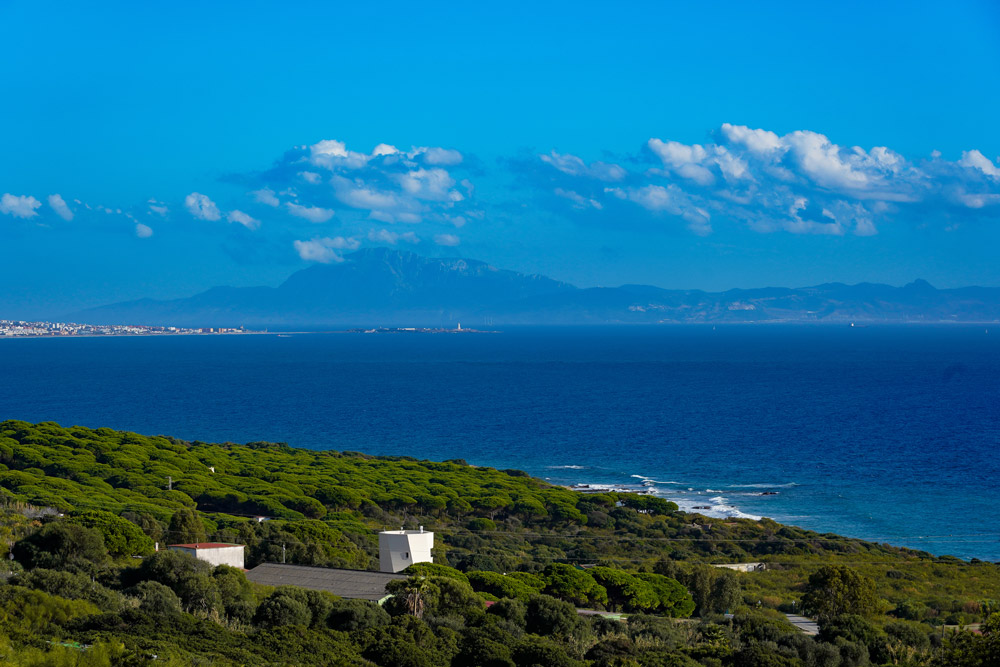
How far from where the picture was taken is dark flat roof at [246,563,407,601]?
1873 cm

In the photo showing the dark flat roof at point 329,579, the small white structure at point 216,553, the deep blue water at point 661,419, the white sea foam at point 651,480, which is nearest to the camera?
the dark flat roof at point 329,579

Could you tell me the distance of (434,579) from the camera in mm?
17766

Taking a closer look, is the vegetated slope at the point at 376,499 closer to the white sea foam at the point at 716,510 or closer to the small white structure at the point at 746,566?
the small white structure at the point at 746,566

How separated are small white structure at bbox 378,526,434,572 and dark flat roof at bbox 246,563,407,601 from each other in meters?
1.24

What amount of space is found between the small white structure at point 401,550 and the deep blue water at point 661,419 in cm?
2139

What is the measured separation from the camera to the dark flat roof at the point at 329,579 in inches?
738

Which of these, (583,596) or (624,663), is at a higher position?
(624,663)

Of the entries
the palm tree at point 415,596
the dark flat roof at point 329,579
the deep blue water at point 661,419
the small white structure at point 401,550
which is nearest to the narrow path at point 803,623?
the palm tree at point 415,596

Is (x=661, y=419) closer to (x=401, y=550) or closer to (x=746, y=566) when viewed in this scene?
(x=746, y=566)

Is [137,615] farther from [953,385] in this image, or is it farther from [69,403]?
[953,385]

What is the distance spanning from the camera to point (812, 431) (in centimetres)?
6519

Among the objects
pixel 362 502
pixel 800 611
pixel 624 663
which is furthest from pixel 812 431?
pixel 624 663

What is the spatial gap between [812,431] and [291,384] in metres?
56.2

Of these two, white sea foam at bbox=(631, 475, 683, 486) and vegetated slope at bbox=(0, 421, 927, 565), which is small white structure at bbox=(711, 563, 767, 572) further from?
white sea foam at bbox=(631, 475, 683, 486)
